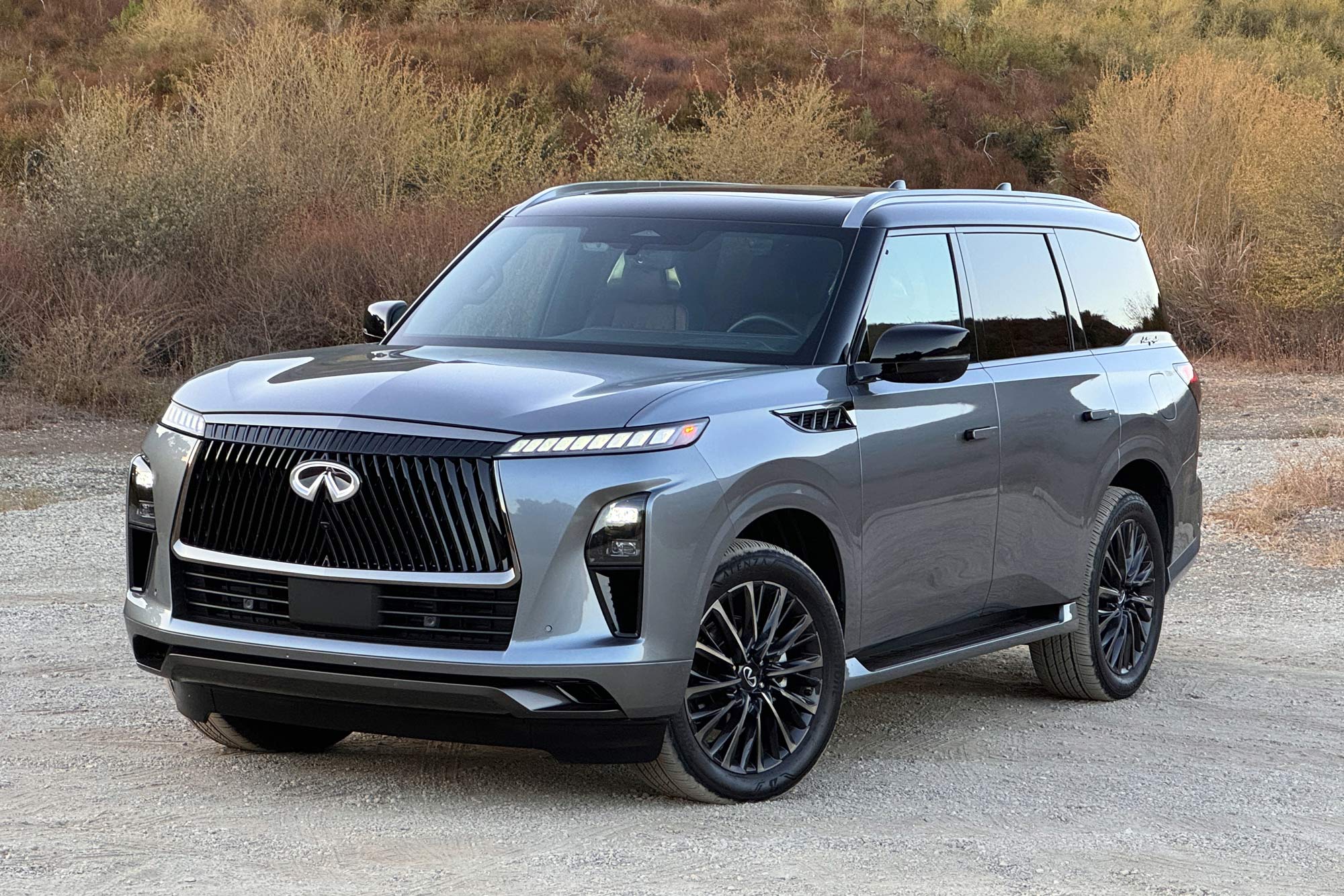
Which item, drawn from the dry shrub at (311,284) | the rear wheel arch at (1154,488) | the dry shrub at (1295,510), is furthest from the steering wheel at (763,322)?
the dry shrub at (311,284)

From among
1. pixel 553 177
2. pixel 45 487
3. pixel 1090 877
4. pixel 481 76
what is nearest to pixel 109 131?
pixel 553 177

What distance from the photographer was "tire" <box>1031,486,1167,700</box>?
23.7ft

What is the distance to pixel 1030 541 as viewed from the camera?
6730mm

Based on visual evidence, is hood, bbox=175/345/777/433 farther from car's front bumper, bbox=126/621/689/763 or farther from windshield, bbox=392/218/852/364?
car's front bumper, bbox=126/621/689/763

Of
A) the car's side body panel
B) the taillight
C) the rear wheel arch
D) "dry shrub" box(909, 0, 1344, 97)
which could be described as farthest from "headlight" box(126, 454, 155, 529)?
"dry shrub" box(909, 0, 1344, 97)

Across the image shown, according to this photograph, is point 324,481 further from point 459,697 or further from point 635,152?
point 635,152

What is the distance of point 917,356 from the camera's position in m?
5.98

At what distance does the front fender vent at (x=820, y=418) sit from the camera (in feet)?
18.2

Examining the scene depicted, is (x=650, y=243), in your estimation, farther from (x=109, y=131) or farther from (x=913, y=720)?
(x=109, y=131)

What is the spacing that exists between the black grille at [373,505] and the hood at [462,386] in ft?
0.33

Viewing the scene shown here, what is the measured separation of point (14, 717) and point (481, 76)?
39486 millimetres

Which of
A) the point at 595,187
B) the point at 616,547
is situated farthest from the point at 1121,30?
the point at 616,547

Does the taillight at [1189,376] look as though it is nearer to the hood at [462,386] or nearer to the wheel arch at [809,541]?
the wheel arch at [809,541]

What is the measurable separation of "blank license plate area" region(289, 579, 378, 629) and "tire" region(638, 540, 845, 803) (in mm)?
924
